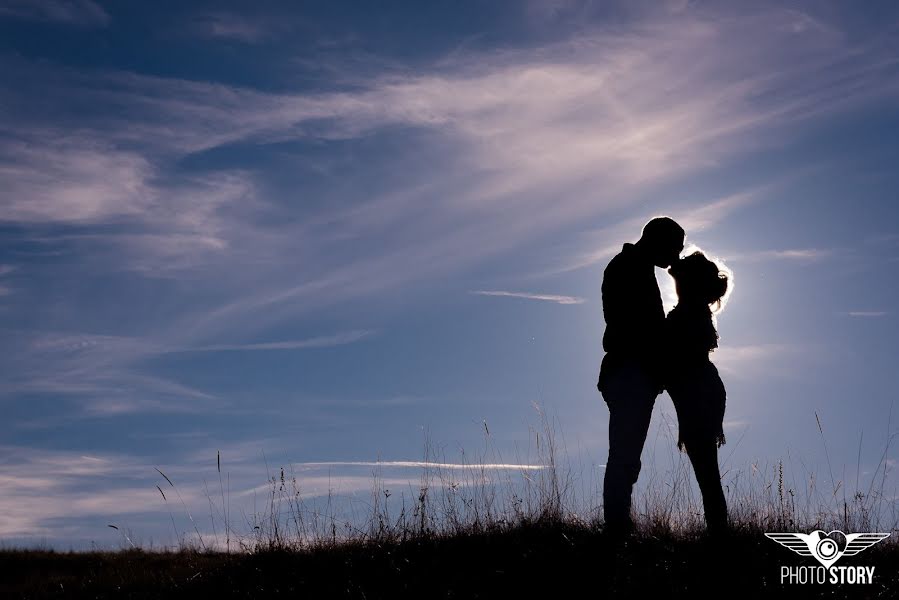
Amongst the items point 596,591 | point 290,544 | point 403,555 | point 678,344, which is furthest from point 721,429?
point 290,544

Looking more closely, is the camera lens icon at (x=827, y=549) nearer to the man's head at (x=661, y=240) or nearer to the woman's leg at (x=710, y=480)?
the woman's leg at (x=710, y=480)

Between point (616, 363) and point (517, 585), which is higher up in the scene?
point (616, 363)

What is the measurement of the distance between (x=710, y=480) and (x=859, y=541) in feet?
4.55

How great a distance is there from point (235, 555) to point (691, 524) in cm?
466

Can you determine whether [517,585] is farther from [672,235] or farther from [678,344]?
[672,235]

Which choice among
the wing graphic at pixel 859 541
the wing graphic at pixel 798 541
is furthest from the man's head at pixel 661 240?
the wing graphic at pixel 859 541

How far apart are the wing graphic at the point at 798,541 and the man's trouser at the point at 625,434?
4.18 feet

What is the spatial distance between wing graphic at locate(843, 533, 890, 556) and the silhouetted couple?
40.6 inches

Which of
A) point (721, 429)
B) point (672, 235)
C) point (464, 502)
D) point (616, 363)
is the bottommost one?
point (464, 502)

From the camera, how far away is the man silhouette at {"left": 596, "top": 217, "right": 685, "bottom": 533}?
7137mm

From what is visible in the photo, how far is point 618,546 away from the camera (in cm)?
702

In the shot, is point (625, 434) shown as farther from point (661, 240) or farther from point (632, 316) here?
point (661, 240)

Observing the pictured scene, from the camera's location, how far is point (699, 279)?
25.1 feet

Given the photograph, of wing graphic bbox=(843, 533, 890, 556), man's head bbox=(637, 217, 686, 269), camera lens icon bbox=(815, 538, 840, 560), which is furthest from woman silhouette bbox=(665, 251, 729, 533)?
wing graphic bbox=(843, 533, 890, 556)
